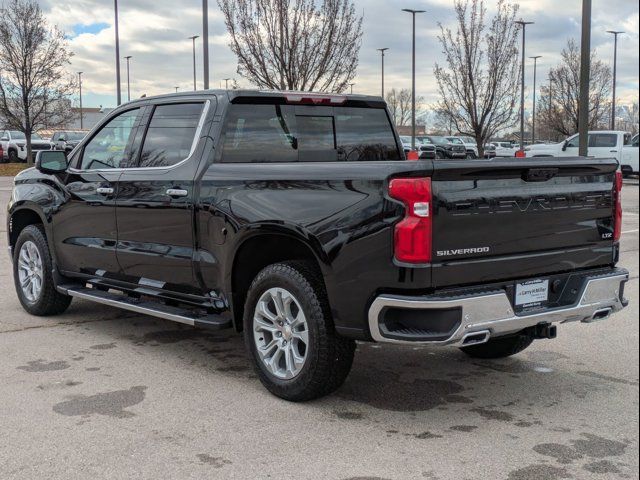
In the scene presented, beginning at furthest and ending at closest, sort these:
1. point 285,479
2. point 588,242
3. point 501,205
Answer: point 588,242, point 501,205, point 285,479

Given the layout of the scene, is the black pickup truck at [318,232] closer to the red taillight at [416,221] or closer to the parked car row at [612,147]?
the red taillight at [416,221]

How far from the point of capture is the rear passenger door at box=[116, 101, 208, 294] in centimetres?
507

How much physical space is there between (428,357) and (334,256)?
1781 millimetres

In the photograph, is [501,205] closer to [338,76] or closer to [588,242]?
[588,242]

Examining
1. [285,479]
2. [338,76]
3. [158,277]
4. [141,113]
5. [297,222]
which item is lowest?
[285,479]

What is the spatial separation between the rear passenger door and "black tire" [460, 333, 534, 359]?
2048 mm

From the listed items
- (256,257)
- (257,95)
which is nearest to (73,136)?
(257,95)

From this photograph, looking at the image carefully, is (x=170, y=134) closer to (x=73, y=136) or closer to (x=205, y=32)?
(x=205, y=32)

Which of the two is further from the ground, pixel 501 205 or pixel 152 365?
pixel 501 205

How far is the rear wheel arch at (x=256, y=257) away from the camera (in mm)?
4516

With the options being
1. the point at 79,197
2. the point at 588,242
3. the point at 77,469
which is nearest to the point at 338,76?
the point at 79,197

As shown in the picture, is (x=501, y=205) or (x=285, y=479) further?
(x=501, y=205)

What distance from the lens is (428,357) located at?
550cm

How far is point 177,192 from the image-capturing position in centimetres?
507
